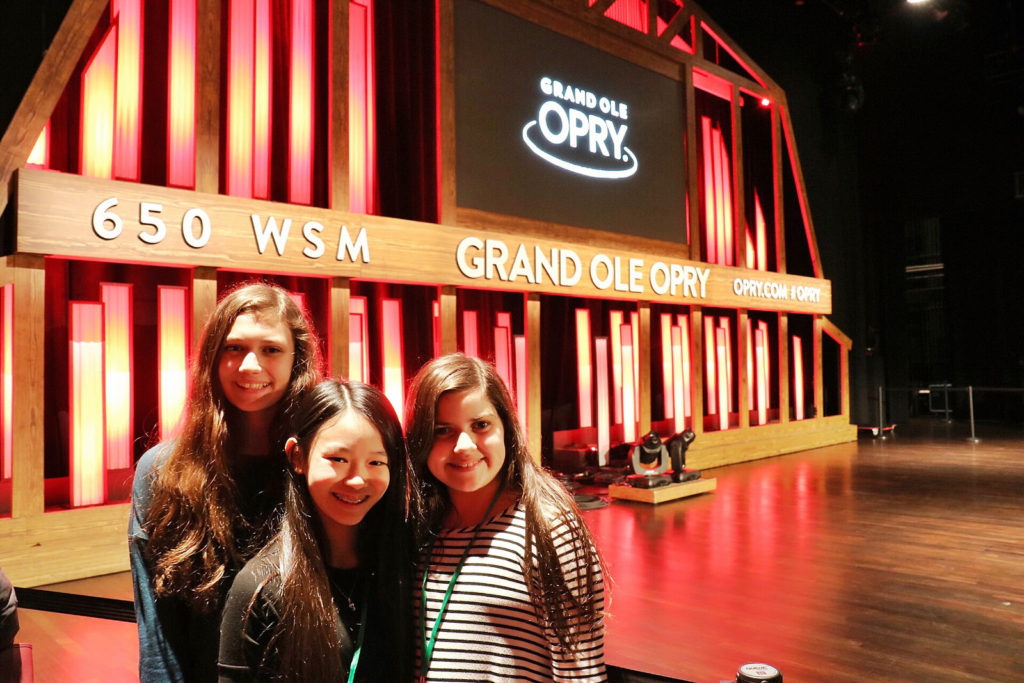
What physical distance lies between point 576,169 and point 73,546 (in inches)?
220

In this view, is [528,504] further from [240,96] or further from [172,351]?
[240,96]

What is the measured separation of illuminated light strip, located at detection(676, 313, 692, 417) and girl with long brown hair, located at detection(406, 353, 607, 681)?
770 cm

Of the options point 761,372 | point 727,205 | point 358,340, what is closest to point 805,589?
point 358,340

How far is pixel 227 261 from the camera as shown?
5059 mm

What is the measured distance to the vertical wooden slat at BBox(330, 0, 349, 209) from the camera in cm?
573

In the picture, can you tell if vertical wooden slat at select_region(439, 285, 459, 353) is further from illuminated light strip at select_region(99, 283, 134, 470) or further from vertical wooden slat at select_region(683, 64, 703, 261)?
vertical wooden slat at select_region(683, 64, 703, 261)

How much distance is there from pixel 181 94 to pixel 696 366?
641 centimetres

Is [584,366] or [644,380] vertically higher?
[584,366]

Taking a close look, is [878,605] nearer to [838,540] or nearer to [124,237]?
[838,540]

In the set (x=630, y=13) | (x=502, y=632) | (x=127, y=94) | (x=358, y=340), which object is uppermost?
(x=630, y=13)

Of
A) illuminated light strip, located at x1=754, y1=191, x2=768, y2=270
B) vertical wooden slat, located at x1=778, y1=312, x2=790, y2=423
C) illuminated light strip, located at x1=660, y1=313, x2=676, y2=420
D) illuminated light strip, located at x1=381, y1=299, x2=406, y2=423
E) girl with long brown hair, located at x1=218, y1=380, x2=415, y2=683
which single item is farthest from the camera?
illuminated light strip, located at x1=754, y1=191, x2=768, y2=270

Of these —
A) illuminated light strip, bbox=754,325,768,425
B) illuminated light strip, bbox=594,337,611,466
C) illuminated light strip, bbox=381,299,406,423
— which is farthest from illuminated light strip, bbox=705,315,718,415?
illuminated light strip, bbox=381,299,406,423

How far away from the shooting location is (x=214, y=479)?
157 centimetres

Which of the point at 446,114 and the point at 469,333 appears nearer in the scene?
the point at 446,114
